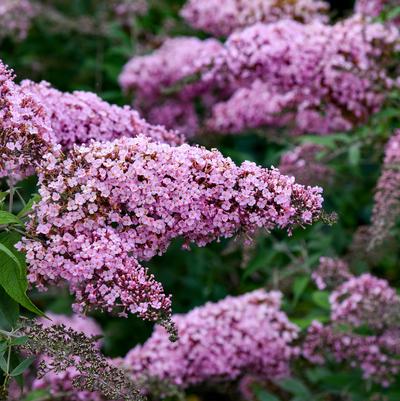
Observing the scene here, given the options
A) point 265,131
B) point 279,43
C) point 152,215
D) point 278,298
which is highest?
point 265,131

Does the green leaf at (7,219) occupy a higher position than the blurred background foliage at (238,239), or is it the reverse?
the blurred background foliage at (238,239)

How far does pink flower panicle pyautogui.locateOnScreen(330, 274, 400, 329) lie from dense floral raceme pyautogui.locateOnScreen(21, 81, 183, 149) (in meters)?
1.18

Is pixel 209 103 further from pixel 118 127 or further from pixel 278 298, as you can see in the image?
pixel 118 127

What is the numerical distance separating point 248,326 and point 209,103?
205 centimetres

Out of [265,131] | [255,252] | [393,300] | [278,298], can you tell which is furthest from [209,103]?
[393,300]

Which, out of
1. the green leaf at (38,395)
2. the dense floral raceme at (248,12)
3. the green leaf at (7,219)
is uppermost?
the dense floral raceme at (248,12)

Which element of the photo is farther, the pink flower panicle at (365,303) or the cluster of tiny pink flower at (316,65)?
the cluster of tiny pink flower at (316,65)

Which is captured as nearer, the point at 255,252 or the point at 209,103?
the point at 255,252

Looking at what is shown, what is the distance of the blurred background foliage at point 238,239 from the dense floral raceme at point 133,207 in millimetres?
1331

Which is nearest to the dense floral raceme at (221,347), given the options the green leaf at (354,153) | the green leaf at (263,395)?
the green leaf at (263,395)

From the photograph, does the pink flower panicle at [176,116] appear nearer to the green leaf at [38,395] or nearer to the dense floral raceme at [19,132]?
the green leaf at [38,395]

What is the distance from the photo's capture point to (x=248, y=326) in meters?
4.27

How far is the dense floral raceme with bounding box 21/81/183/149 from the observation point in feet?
10.7

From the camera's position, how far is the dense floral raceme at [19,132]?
2768 mm
